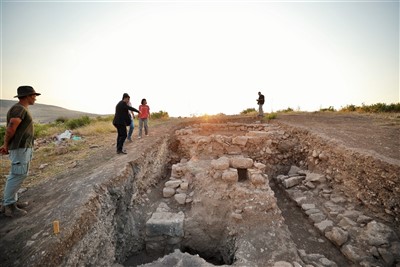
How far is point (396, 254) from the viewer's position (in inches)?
157

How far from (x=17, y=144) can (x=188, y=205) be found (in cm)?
430

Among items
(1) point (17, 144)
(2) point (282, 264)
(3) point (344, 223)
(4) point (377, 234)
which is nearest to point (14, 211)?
(1) point (17, 144)

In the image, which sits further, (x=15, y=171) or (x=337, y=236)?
(x=337, y=236)

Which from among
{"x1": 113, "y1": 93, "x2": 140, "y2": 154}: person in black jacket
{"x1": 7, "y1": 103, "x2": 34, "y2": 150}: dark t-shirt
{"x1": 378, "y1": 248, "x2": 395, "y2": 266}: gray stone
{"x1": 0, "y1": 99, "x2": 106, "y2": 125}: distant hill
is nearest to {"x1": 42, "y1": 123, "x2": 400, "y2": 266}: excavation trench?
{"x1": 378, "y1": 248, "x2": 395, "y2": 266}: gray stone

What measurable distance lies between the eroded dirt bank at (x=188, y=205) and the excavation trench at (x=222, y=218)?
0.03m

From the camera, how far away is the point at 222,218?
5.61 meters

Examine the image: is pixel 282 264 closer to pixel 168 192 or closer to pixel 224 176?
pixel 224 176

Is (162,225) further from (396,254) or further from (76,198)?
(396,254)

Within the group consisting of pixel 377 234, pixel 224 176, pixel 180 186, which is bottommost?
pixel 377 234

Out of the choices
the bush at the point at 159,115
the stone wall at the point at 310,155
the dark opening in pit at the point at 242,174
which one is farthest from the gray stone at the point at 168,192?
the bush at the point at 159,115

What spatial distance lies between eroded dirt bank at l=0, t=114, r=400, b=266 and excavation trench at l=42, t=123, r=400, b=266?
0.03m

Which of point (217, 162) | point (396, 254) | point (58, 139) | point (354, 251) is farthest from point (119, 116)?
point (396, 254)

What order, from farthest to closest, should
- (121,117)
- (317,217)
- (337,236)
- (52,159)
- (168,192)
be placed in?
(52,159) → (121,117) → (168,192) → (317,217) → (337,236)

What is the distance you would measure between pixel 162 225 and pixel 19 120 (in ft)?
12.4
